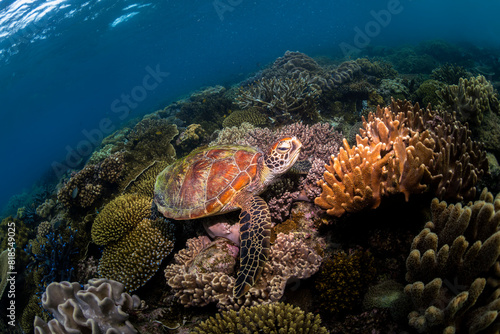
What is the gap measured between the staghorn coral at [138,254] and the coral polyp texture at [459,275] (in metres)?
3.58

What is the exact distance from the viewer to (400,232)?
2.54 m

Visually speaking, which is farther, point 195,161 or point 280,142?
point 195,161

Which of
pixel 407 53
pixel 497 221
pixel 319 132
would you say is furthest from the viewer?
pixel 407 53

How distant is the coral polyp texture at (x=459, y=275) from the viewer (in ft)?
4.89

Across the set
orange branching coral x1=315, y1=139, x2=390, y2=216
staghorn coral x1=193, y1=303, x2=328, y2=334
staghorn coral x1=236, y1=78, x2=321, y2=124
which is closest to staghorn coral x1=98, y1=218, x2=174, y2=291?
staghorn coral x1=193, y1=303, x2=328, y2=334

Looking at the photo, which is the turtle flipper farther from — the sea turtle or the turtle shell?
the turtle shell

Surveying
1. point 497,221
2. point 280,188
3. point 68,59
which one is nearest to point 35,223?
point 280,188

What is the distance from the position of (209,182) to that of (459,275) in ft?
9.92

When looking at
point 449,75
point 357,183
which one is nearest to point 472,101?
point 357,183

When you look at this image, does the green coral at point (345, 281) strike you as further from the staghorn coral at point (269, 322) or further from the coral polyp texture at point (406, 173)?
the coral polyp texture at point (406, 173)

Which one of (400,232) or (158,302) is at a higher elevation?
(400,232)

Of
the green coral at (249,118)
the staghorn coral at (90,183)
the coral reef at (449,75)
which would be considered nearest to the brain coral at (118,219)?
the staghorn coral at (90,183)

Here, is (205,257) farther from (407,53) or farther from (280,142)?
(407,53)

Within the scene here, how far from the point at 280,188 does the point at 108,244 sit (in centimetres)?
367
